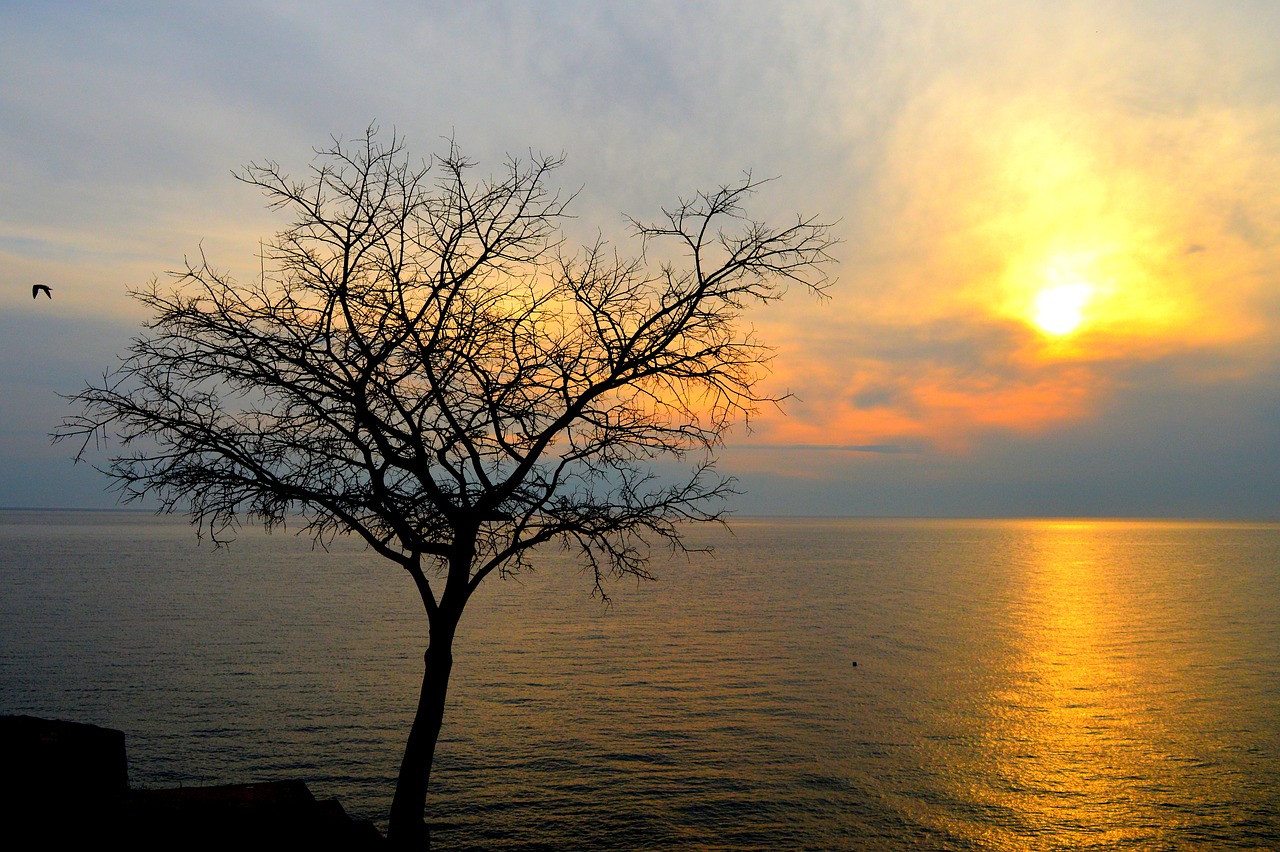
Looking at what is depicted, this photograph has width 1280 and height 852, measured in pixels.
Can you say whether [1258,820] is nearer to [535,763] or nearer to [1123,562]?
[535,763]

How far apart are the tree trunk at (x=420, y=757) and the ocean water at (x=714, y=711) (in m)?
10.6

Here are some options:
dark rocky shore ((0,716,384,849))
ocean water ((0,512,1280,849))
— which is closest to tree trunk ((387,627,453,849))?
dark rocky shore ((0,716,384,849))

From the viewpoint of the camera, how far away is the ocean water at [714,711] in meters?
23.9

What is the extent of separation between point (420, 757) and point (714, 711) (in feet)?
81.7

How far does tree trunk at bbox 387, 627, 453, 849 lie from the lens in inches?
461

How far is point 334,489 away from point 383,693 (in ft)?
93.1

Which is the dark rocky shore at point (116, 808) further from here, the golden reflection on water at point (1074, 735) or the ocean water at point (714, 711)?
the golden reflection on water at point (1074, 735)

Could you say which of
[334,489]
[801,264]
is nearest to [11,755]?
[334,489]

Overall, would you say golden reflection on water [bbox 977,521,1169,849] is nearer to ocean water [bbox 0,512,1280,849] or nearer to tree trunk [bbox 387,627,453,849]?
ocean water [bbox 0,512,1280,849]

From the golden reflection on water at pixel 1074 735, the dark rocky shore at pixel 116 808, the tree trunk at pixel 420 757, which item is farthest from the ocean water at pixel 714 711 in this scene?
the tree trunk at pixel 420 757

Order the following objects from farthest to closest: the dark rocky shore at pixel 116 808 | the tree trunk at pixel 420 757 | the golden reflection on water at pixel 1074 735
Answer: the golden reflection on water at pixel 1074 735, the tree trunk at pixel 420 757, the dark rocky shore at pixel 116 808

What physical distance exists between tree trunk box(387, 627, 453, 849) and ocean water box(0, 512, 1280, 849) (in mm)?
10605

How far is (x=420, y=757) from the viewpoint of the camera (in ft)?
38.9

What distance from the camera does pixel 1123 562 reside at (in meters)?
157
